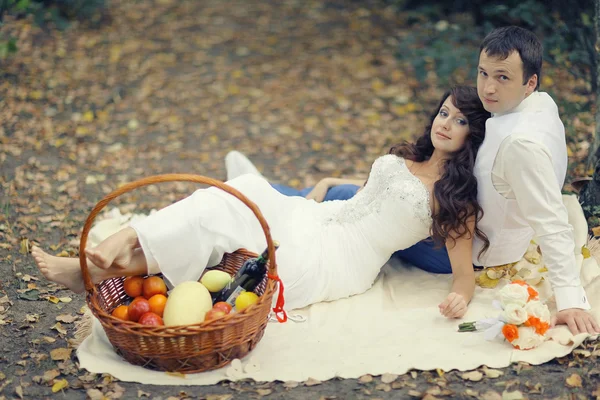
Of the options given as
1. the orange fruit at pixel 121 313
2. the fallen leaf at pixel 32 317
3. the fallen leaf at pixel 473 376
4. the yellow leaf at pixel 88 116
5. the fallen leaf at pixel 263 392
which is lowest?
the fallen leaf at pixel 32 317

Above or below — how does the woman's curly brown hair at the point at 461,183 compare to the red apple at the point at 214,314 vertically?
above

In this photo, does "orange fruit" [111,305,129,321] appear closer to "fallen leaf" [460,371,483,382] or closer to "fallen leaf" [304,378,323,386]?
"fallen leaf" [304,378,323,386]

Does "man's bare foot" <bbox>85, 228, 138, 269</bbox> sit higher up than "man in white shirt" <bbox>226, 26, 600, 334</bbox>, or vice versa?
"man in white shirt" <bbox>226, 26, 600, 334</bbox>

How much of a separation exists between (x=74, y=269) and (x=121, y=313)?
0.31m

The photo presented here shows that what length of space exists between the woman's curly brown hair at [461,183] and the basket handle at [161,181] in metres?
0.95

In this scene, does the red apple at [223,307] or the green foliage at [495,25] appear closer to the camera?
the red apple at [223,307]

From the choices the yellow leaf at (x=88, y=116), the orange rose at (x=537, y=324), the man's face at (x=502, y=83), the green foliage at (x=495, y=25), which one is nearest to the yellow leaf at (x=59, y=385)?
the orange rose at (x=537, y=324)

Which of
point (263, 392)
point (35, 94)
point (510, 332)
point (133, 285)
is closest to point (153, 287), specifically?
point (133, 285)

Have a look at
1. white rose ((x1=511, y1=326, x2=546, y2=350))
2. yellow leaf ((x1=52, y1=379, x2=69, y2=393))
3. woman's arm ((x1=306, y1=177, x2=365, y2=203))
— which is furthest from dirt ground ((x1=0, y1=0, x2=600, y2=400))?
woman's arm ((x1=306, y1=177, x2=365, y2=203))

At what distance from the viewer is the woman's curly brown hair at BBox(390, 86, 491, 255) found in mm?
3736

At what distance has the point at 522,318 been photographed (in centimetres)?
339

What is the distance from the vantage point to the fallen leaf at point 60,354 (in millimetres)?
3520

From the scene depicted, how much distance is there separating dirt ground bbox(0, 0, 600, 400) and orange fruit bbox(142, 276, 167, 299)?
1.51ft

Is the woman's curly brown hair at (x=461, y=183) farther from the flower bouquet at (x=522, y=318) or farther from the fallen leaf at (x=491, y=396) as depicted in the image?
the fallen leaf at (x=491, y=396)
